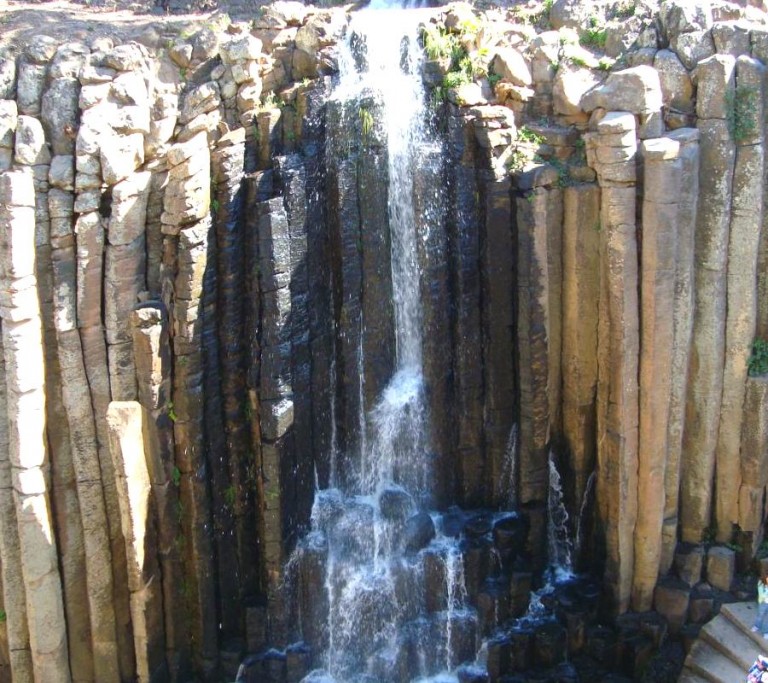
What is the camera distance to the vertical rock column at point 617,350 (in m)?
14.3

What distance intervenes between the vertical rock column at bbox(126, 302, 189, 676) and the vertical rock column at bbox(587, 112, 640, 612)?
21.3ft

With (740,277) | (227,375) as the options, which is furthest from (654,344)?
(227,375)

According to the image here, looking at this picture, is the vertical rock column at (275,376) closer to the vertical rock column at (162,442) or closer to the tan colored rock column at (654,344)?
the vertical rock column at (162,442)

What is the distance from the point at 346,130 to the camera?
15344 mm

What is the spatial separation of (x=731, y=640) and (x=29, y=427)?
34.8 ft

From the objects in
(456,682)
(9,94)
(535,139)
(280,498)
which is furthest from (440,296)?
(9,94)

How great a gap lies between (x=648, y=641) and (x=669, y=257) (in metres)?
5.87

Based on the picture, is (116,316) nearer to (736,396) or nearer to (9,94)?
(9,94)

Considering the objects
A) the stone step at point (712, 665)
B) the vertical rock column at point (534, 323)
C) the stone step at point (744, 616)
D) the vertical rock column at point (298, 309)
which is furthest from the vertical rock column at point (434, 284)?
the stone step at point (744, 616)

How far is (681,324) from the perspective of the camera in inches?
579

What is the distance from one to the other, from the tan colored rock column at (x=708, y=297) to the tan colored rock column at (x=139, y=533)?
8.18 meters

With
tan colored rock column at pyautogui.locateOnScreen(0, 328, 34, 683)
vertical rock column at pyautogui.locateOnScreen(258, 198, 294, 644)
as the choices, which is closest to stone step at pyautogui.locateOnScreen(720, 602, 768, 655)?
vertical rock column at pyautogui.locateOnScreen(258, 198, 294, 644)

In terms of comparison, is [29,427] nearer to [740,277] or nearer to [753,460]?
[740,277]

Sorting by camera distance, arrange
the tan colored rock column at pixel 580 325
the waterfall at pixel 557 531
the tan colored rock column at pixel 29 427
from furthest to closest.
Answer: the waterfall at pixel 557 531 < the tan colored rock column at pixel 580 325 < the tan colored rock column at pixel 29 427
